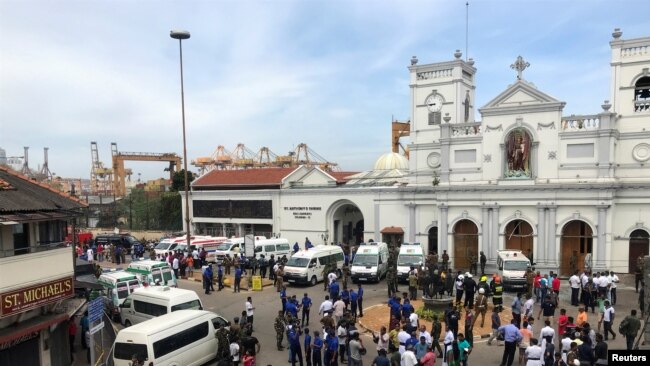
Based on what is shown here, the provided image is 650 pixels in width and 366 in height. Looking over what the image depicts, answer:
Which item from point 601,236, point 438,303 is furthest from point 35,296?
point 601,236

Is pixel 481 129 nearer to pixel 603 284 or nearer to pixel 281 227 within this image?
pixel 603 284

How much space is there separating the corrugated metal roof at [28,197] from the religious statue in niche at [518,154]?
2456 cm

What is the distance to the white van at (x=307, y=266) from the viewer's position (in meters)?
25.6

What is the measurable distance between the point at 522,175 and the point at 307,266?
14.8 meters

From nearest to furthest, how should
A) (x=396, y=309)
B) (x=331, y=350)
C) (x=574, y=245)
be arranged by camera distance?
1. (x=331, y=350)
2. (x=396, y=309)
3. (x=574, y=245)

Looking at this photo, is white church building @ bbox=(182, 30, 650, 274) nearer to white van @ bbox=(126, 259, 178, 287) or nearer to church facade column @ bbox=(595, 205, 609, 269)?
church facade column @ bbox=(595, 205, 609, 269)

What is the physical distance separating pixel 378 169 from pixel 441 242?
1938 centimetres

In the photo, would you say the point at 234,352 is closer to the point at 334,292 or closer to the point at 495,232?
the point at 334,292

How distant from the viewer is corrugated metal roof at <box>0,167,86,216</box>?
12538mm

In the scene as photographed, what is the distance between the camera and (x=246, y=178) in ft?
149

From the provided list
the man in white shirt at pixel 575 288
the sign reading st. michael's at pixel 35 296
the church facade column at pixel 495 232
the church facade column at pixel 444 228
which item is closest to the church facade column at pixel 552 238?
Result: the church facade column at pixel 495 232

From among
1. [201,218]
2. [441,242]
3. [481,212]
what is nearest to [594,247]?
[481,212]

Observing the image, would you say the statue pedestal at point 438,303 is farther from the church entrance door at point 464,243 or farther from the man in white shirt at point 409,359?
the church entrance door at point 464,243

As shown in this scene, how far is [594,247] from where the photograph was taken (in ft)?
90.3
